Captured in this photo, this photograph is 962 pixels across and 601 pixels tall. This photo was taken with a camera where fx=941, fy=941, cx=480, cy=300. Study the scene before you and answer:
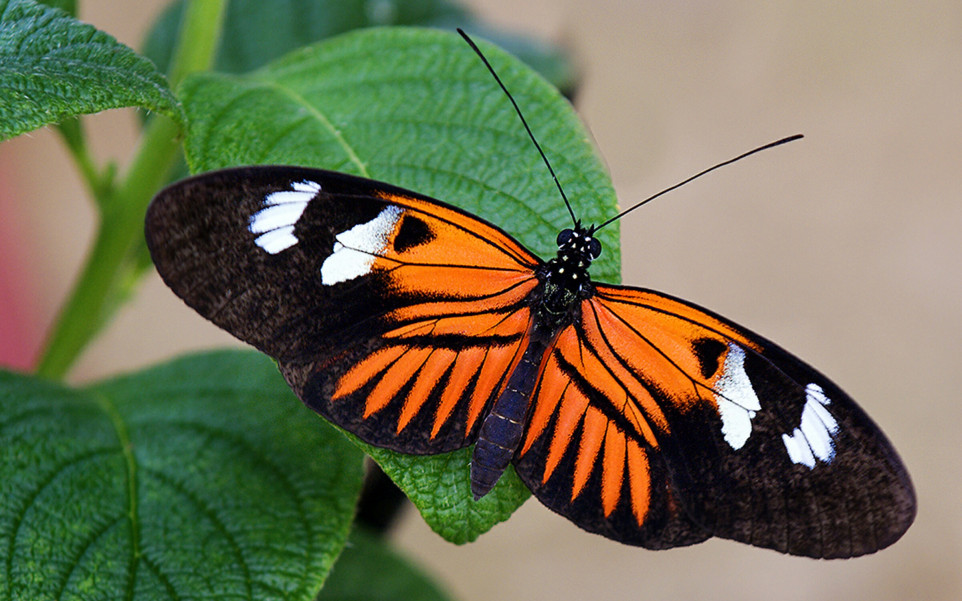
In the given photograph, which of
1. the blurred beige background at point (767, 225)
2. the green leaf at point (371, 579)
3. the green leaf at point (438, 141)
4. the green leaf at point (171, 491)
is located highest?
the blurred beige background at point (767, 225)

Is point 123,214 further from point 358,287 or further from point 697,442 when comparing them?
point 697,442

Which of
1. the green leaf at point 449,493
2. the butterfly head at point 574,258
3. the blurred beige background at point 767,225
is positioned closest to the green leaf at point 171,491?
the green leaf at point 449,493

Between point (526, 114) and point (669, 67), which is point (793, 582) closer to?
point (669, 67)

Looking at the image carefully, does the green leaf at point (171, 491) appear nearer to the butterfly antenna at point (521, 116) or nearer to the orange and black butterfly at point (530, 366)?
the orange and black butterfly at point (530, 366)

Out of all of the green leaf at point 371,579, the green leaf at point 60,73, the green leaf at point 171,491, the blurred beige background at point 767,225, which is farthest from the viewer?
the blurred beige background at point 767,225

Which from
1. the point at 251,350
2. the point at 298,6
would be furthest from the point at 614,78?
the point at 251,350

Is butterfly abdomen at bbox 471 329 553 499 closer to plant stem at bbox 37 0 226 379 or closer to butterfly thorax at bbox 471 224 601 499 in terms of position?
butterfly thorax at bbox 471 224 601 499

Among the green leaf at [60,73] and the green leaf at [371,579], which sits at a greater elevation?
the green leaf at [60,73]

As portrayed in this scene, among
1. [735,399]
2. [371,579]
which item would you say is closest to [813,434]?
[735,399]
